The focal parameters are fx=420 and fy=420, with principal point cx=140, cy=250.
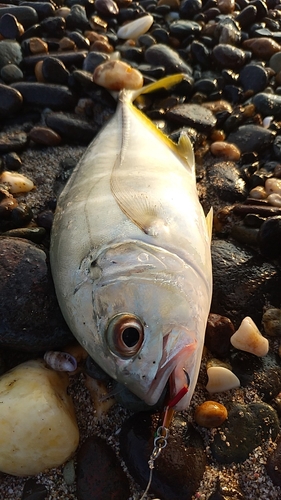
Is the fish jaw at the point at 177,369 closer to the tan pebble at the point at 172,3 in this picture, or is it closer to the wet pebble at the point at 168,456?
the wet pebble at the point at 168,456

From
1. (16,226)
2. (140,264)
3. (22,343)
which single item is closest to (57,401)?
(22,343)

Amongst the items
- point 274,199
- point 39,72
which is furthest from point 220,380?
point 39,72

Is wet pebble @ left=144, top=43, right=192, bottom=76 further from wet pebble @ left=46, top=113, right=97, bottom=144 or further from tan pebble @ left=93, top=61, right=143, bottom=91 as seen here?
wet pebble @ left=46, top=113, right=97, bottom=144

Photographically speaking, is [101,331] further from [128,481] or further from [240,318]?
[240,318]

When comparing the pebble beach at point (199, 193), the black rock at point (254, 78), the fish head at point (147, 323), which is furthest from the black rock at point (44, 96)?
the fish head at point (147, 323)

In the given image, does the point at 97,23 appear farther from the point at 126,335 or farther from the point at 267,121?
the point at 126,335

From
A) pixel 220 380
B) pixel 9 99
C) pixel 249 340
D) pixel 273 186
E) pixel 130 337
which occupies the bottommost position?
pixel 220 380

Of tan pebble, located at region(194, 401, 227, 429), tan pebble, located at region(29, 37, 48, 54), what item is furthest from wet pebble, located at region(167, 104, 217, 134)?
tan pebble, located at region(194, 401, 227, 429)
